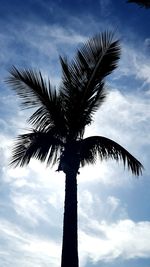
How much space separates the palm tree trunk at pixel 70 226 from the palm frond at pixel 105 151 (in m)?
1.36

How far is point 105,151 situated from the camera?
34.4 feet

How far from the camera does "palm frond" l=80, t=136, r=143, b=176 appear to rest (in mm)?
10188

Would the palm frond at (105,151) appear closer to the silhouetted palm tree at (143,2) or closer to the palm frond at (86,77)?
the palm frond at (86,77)

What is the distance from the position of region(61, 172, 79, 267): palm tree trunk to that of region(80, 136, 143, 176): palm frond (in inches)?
53.7

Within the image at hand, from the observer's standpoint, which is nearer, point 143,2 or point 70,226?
point 143,2

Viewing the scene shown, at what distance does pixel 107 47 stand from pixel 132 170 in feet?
→ 11.6

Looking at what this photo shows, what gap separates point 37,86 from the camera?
10.3 m

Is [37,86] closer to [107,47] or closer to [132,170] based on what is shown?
[107,47]

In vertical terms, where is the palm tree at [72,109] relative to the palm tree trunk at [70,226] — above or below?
above

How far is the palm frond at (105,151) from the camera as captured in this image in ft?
33.4

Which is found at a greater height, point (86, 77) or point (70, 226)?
point (86, 77)

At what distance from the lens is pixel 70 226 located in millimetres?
8391

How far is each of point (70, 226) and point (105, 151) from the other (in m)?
2.81

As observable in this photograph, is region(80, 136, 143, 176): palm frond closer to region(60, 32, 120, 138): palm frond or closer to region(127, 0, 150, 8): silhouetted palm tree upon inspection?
region(60, 32, 120, 138): palm frond
